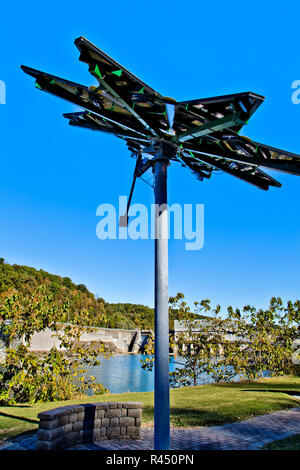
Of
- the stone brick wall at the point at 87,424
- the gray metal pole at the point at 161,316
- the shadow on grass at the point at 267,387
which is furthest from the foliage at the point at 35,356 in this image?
the gray metal pole at the point at 161,316

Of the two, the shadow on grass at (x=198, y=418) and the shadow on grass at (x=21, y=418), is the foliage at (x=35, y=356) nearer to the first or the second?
the shadow on grass at (x=21, y=418)

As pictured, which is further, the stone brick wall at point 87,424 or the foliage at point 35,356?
the foliage at point 35,356

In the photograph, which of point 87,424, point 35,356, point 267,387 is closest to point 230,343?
point 267,387

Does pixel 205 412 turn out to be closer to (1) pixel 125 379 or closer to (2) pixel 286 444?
(2) pixel 286 444

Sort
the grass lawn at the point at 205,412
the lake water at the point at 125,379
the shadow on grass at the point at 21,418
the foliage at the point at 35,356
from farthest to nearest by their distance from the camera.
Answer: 1. the lake water at the point at 125,379
2. the foliage at the point at 35,356
3. the shadow on grass at the point at 21,418
4. the grass lawn at the point at 205,412

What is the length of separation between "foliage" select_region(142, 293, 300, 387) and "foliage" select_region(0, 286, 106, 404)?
4.03 metres

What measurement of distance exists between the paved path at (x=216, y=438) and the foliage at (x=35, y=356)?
315 inches

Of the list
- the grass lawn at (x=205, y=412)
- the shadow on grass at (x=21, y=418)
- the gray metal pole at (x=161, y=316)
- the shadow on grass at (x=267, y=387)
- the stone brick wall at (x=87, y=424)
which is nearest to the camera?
the gray metal pole at (x=161, y=316)

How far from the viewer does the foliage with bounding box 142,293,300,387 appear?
20.5m

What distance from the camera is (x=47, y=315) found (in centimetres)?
1617

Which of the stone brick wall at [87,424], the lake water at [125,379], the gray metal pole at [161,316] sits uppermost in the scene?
the gray metal pole at [161,316]

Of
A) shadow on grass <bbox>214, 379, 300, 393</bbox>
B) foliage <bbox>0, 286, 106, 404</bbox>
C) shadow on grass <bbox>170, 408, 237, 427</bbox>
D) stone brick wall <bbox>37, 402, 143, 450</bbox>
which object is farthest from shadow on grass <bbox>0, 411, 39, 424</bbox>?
shadow on grass <bbox>214, 379, 300, 393</bbox>

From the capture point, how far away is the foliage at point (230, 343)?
20.5m

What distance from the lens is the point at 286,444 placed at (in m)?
6.94
